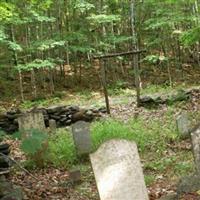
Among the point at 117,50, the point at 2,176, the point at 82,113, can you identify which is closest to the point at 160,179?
the point at 2,176

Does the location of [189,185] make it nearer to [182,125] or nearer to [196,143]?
[196,143]

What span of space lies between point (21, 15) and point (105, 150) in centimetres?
1387

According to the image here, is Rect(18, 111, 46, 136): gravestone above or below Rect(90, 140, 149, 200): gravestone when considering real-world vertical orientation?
below

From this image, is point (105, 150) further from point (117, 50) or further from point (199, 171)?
point (117, 50)

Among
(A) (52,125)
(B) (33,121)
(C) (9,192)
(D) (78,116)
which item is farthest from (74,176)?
(D) (78,116)

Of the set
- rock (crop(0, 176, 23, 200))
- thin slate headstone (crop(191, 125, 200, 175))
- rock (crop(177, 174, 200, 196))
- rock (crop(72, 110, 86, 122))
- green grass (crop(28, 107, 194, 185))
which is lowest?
rock (crop(72, 110, 86, 122))

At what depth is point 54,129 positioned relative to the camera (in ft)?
40.1

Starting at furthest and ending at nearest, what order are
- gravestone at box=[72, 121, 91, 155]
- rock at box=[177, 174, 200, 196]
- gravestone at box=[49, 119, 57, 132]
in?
gravestone at box=[49, 119, 57, 132]
gravestone at box=[72, 121, 91, 155]
rock at box=[177, 174, 200, 196]

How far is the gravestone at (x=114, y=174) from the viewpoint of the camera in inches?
211

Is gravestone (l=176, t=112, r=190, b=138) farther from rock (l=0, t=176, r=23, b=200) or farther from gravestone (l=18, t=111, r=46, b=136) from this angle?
rock (l=0, t=176, r=23, b=200)

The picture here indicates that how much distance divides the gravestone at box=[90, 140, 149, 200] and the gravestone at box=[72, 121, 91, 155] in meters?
3.65

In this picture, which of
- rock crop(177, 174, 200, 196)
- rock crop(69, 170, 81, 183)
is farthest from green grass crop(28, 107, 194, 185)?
rock crop(177, 174, 200, 196)

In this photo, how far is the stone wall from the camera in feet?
43.9

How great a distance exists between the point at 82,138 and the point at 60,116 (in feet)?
15.3
